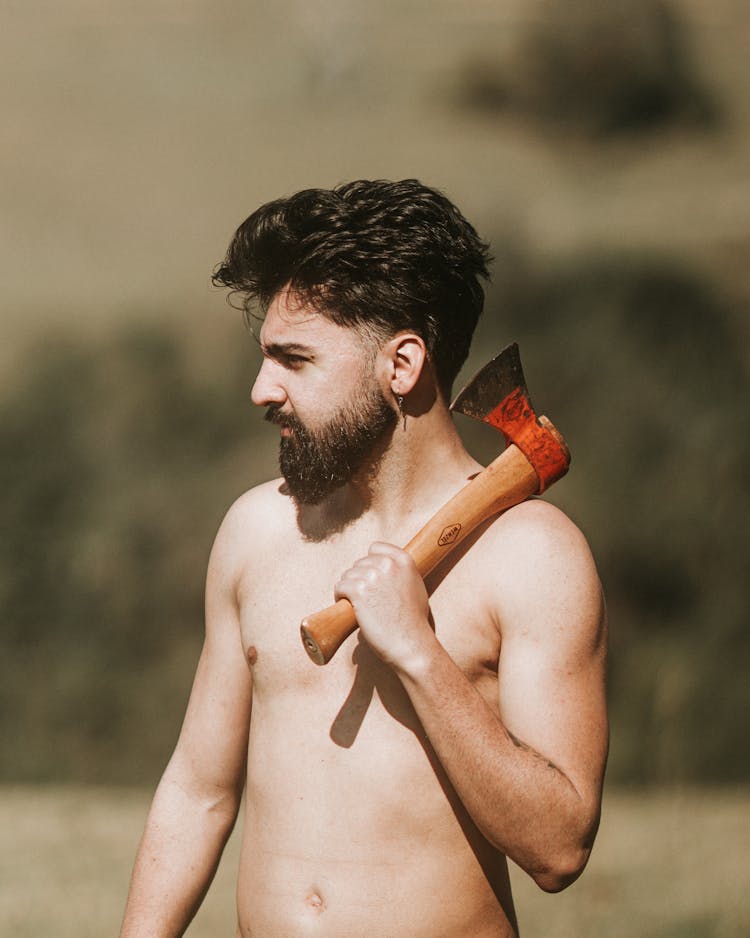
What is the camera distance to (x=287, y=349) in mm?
2018

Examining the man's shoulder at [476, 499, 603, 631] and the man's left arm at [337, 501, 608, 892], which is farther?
the man's shoulder at [476, 499, 603, 631]

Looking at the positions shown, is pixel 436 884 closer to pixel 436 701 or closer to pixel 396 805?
pixel 396 805

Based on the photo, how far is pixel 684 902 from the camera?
4102mm

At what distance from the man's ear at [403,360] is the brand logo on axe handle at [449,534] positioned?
0.77 feet

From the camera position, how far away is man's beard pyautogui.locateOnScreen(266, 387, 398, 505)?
6.63 ft

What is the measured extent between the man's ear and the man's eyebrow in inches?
4.5

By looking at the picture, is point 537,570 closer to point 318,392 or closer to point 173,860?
point 318,392

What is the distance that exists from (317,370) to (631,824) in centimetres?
286

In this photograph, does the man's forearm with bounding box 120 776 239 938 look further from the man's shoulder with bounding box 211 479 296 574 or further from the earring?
the earring

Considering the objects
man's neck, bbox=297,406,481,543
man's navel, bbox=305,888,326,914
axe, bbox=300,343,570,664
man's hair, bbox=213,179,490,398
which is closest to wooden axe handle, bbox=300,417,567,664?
axe, bbox=300,343,570,664

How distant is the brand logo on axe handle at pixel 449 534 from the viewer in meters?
1.94

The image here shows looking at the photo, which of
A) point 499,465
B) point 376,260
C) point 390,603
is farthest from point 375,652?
point 376,260

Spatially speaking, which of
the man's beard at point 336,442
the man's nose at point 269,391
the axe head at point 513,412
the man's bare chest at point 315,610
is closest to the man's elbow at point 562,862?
the man's bare chest at point 315,610

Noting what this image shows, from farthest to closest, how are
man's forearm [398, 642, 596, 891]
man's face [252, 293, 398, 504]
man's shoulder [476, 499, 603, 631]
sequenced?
man's face [252, 293, 398, 504]
man's shoulder [476, 499, 603, 631]
man's forearm [398, 642, 596, 891]
